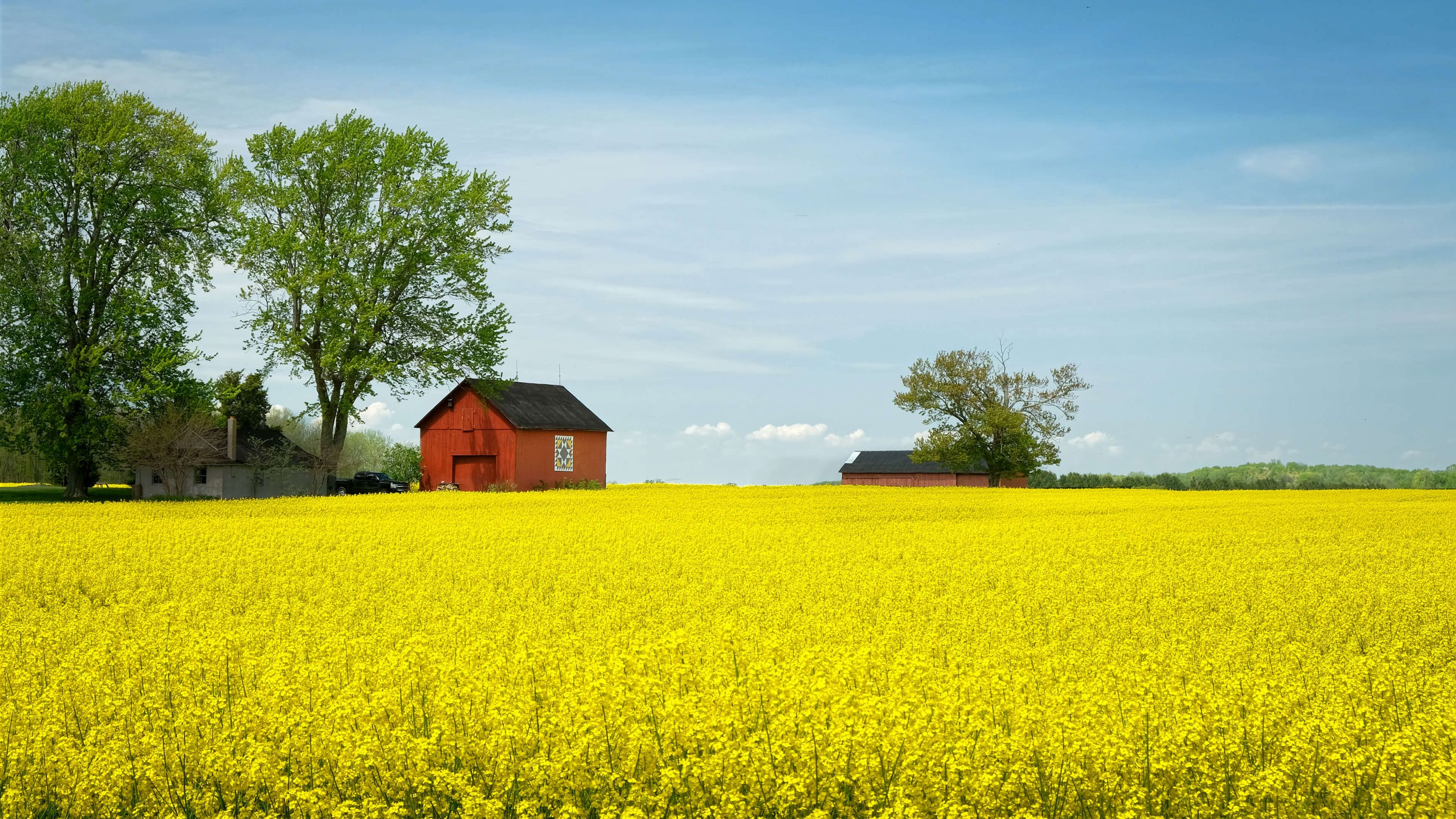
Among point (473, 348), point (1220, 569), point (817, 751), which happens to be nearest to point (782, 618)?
point (817, 751)

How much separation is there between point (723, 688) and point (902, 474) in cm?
7152

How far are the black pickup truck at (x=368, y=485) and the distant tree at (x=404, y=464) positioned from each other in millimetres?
2780

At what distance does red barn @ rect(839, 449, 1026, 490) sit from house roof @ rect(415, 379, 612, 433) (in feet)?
81.9

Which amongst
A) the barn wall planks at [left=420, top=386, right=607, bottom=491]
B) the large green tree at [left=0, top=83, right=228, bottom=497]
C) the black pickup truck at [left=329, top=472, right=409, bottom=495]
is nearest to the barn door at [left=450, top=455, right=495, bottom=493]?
the barn wall planks at [left=420, top=386, right=607, bottom=491]

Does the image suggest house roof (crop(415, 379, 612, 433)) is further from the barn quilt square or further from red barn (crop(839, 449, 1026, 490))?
red barn (crop(839, 449, 1026, 490))

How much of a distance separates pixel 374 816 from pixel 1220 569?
49.1 feet

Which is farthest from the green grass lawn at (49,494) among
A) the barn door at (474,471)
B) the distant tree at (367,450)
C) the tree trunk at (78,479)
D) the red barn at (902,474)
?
the red barn at (902,474)

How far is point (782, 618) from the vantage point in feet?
38.6

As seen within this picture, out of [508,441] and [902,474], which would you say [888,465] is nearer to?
[902,474]

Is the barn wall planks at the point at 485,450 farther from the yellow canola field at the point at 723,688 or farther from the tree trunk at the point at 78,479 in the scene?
the yellow canola field at the point at 723,688

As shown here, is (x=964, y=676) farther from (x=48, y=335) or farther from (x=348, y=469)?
(x=348, y=469)

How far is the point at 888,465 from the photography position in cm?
7994

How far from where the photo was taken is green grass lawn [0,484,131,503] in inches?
1784

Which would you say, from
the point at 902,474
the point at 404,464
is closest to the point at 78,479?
the point at 404,464
